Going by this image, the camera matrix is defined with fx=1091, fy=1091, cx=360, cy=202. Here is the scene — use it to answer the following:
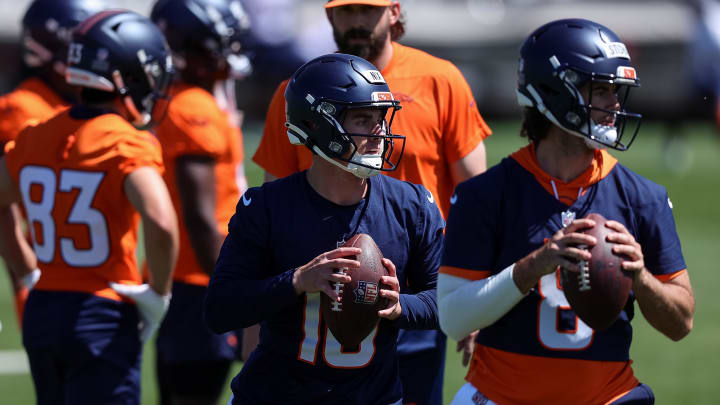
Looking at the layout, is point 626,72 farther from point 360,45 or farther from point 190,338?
point 190,338

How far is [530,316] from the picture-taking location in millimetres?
3662

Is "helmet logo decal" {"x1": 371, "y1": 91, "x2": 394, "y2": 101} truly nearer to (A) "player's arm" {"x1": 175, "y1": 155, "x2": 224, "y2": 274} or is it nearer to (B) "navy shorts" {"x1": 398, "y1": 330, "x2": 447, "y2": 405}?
(B) "navy shorts" {"x1": 398, "y1": 330, "x2": 447, "y2": 405}

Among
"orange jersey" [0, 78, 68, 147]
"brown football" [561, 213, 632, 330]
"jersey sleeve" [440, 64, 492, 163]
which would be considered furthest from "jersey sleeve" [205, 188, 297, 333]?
"orange jersey" [0, 78, 68, 147]

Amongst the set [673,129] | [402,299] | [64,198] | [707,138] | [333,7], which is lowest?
→ [707,138]

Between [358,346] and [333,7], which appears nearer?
[358,346]

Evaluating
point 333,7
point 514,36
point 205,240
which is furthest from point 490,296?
point 514,36

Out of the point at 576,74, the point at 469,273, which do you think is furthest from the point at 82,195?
the point at 576,74

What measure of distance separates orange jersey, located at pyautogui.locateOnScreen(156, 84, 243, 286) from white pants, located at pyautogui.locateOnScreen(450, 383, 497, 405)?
2381 mm

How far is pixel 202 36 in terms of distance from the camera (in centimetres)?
621

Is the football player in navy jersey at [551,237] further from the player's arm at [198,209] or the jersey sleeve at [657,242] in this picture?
the player's arm at [198,209]

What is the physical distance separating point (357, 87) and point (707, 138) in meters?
27.6

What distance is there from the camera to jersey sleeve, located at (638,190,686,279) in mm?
3650

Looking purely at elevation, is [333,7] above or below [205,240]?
above

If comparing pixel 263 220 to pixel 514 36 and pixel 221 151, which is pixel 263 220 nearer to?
pixel 221 151
